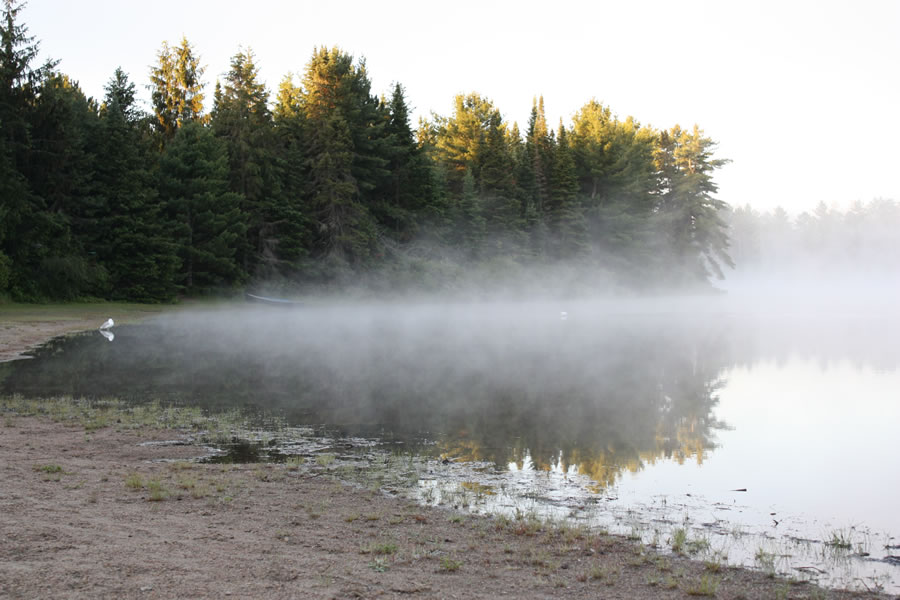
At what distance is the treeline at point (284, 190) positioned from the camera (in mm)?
40250

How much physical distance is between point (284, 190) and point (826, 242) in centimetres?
13957

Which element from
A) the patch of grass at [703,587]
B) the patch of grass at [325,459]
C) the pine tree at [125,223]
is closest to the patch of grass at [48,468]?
the patch of grass at [325,459]

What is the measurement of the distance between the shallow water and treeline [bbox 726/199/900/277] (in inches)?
5060

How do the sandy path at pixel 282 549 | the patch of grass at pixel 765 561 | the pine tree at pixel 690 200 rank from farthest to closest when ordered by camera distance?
the pine tree at pixel 690 200 < the patch of grass at pixel 765 561 < the sandy path at pixel 282 549

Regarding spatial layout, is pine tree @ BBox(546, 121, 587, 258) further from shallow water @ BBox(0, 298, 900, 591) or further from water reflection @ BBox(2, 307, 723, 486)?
shallow water @ BBox(0, 298, 900, 591)

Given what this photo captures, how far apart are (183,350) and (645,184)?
69.1 metres

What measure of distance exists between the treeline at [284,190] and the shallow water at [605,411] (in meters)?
13.5

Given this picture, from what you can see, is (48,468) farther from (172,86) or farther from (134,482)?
(172,86)

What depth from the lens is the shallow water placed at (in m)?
8.04

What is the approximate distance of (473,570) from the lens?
597cm

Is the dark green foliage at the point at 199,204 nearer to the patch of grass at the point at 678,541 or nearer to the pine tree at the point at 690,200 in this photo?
the patch of grass at the point at 678,541

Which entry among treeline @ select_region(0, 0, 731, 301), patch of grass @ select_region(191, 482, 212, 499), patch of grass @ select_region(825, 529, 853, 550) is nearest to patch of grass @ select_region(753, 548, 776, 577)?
patch of grass @ select_region(825, 529, 853, 550)

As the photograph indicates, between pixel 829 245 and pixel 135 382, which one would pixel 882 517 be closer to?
pixel 135 382

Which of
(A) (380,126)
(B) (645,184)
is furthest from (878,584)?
(B) (645,184)
